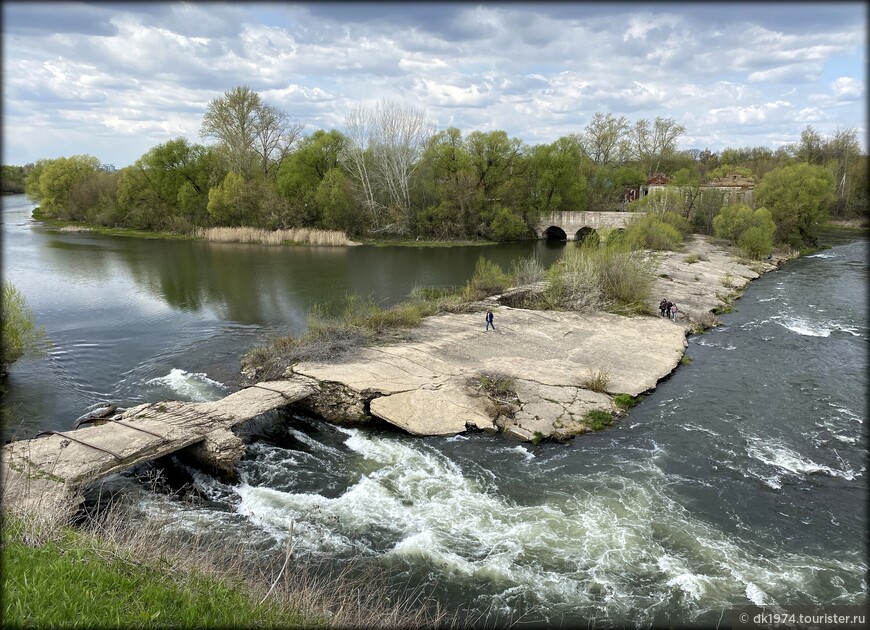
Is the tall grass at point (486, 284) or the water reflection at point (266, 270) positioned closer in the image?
the tall grass at point (486, 284)

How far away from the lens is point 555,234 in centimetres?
6494

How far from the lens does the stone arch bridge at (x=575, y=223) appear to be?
55844mm

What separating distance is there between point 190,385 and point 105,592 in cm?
1347

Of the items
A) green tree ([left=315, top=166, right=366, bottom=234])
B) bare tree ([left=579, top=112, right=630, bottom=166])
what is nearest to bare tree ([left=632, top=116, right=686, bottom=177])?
bare tree ([left=579, top=112, right=630, bottom=166])

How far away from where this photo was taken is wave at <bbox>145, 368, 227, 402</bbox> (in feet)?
56.3

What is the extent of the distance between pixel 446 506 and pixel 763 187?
52.9 metres

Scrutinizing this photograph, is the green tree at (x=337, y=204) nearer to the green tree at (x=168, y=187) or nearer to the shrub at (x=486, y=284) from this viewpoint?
the green tree at (x=168, y=187)

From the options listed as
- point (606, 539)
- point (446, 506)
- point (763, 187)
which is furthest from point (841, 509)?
point (763, 187)

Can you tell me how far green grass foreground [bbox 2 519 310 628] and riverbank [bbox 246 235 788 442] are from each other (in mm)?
8583

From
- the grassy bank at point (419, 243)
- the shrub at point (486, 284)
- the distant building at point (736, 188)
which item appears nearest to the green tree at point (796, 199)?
the distant building at point (736, 188)

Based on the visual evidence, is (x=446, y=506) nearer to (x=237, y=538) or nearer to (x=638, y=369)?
(x=237, y=538)

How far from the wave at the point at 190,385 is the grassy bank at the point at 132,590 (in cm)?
948

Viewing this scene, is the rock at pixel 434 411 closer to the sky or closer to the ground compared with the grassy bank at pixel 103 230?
closer to the ground

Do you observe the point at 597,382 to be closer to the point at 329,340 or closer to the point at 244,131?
the point at 329,340
